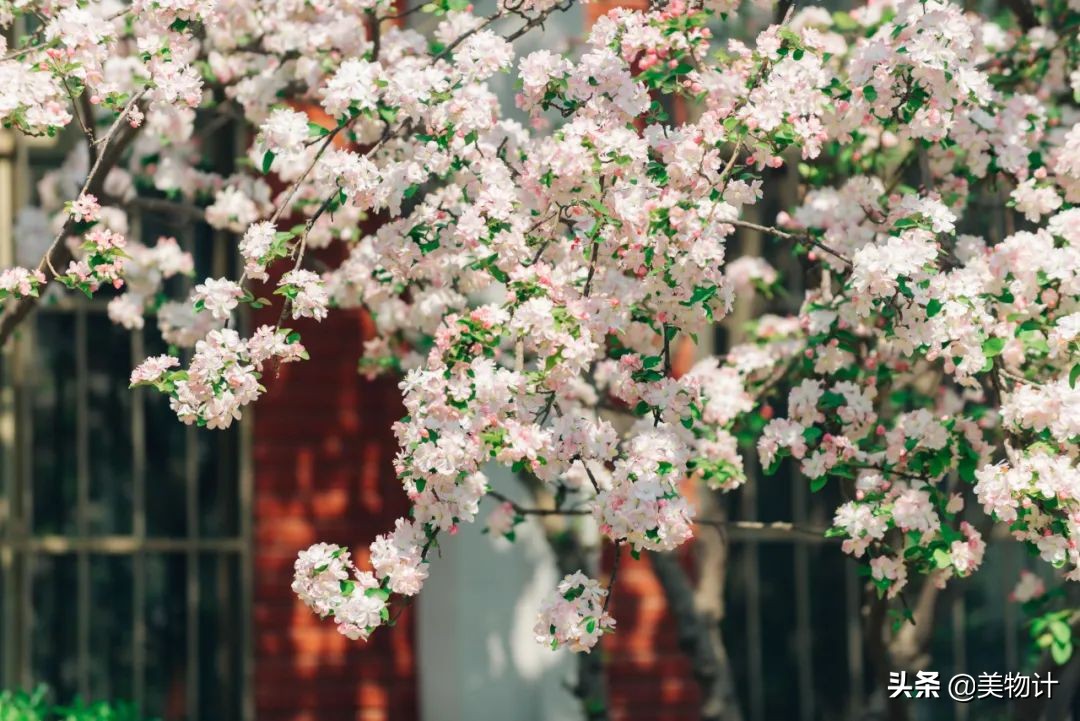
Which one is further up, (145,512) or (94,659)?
(145,512)

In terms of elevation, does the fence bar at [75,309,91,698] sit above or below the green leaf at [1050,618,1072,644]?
above

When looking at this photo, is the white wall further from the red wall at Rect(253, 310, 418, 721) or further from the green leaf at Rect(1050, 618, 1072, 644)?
the green leaf at Rect(1050, 618, 1072, 644)

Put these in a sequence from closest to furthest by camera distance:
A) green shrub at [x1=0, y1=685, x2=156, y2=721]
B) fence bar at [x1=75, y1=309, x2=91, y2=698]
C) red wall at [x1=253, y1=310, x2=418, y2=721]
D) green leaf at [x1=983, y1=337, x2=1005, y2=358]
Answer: green leaf at [x1=983, y1=337, x2=1005, y2=358] < green shrub at [x1=0, y1=685, x2=156, y2=721] < red wall at [x1=253, y1=310, x2=418, y2=721] < fence bar at [x1=75, y1=309, x2=91, y2=698]

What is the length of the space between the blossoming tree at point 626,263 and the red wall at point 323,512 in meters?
1.93

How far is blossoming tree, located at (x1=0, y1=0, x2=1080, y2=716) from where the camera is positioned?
177 inches

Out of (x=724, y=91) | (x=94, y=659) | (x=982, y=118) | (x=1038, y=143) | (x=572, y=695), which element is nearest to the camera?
(x=724, y=91)

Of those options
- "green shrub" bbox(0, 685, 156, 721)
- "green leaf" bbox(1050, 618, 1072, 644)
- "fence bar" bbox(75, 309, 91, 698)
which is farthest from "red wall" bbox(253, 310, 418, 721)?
"green leaf" bbox(1050, 618, 1072, 644)

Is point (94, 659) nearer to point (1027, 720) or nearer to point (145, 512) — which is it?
point (145, 512)

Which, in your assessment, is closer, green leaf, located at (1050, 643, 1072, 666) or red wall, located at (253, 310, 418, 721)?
green leaf, located at (1050, 643, 1072, 666)

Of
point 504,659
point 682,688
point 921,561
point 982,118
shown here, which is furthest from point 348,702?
point 982,118

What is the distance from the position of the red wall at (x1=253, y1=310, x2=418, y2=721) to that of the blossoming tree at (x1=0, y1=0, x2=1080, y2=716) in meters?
1.93

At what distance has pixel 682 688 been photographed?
25.6 ft

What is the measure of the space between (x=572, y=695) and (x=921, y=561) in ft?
8.68

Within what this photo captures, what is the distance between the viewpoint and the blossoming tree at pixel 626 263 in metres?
4.49
